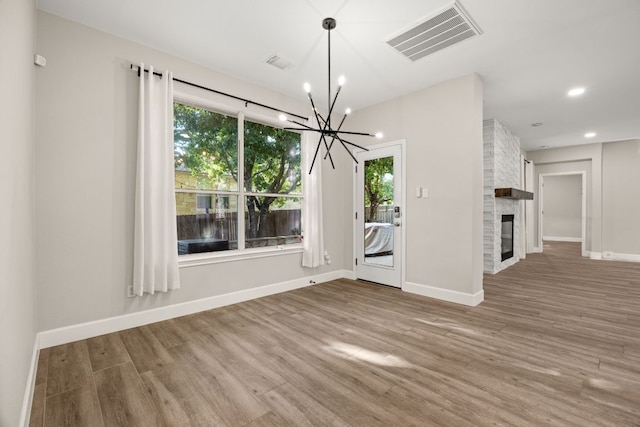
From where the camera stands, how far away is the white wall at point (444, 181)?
11.6 feet

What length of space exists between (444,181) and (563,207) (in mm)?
10287

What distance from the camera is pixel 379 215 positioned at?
453 centimetres

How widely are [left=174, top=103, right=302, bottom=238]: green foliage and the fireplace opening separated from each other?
14.7ft

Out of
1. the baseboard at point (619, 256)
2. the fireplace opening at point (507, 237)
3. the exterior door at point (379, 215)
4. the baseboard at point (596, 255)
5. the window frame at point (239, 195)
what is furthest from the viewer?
the baseboard at point (596, 255)

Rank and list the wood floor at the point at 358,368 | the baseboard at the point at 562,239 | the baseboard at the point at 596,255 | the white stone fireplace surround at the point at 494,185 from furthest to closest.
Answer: the baseboard at the point at 562,239
the baseboard at the point at 596,255
the white stone fireplace surround at the point at 494,185
the wood floor at the point at 358,368

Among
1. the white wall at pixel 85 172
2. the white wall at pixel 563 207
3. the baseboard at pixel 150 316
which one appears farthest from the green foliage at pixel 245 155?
the white wall at pixel 563 207

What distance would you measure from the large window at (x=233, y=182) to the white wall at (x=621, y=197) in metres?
7.76

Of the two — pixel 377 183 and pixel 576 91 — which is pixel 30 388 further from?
pixel 576 91

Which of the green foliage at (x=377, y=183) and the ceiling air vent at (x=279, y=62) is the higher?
the ceiling air vent at (x=279, y=62)

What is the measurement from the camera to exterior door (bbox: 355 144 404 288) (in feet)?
14.0

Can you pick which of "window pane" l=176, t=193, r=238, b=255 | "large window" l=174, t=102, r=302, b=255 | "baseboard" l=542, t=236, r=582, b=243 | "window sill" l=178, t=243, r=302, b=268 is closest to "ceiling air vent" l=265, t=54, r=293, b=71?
"large window" l=174, t=102, r=302, b=255

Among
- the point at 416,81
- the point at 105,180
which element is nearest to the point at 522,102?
the point at 416,81

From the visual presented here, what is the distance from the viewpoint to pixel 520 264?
6.25 metres

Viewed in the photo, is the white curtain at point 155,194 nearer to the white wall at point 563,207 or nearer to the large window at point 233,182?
the large window at point 233,182
